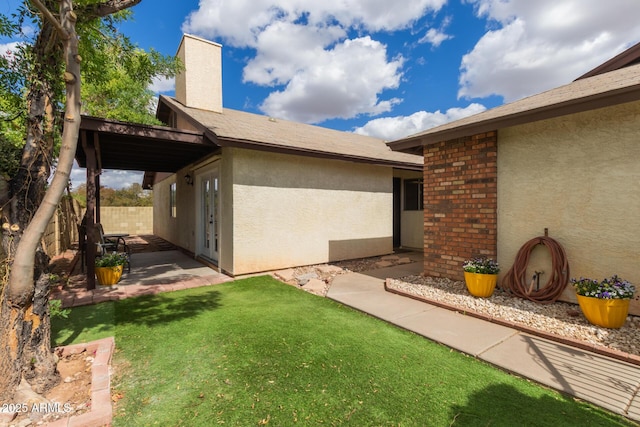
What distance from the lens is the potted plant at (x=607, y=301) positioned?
3.50 m

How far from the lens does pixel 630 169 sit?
12.6ft

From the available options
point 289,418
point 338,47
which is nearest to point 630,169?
point 289,418

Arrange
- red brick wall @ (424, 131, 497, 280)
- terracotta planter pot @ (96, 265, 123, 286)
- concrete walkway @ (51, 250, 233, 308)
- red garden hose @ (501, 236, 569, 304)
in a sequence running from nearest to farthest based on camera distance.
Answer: red garden hose @ (501, 236, 569, 304)
red brick wall @ (424, 131, 497, 280)
concrete walkway @ (51, 250, 233, 308)
terracotta planter pot @ (96, 265, 123, 286)

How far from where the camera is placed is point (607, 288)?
3592 millimetres

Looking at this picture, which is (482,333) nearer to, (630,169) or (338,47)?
(630,169)

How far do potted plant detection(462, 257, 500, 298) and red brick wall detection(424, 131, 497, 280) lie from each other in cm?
37

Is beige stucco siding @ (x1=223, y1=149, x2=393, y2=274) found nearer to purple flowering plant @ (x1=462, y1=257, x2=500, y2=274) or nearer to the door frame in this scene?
the door frame

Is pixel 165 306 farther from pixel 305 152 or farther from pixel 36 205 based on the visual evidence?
pixel 305 152

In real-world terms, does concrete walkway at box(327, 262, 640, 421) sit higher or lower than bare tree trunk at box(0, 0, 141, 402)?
lower

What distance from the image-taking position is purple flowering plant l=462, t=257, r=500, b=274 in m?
4.83

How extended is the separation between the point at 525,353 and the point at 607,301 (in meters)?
1.35

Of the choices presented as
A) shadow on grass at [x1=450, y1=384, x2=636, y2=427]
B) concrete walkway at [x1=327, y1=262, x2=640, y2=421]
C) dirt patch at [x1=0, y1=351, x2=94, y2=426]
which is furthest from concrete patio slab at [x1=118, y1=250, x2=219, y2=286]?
shadow on grass at [x1=450, y1=384, x2=636, y2=427]

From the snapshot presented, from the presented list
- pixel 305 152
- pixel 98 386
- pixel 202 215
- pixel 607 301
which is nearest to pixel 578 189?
pixel 607 301

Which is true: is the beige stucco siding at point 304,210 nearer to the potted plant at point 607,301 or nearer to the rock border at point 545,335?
A: the rock border at point 545,335
